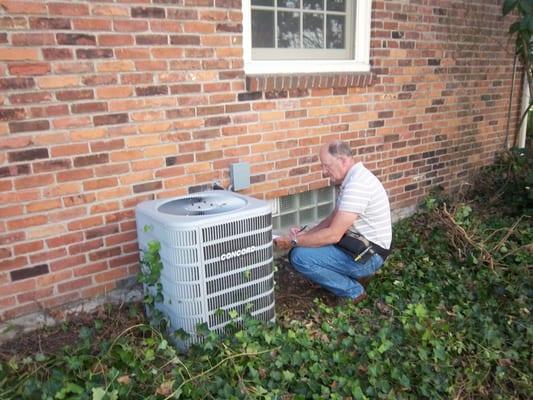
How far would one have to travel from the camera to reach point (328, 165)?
3.23 m

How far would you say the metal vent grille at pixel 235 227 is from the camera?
2455 mm

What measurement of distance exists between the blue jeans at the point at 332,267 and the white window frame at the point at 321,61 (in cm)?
149

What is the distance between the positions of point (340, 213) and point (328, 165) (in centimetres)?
37

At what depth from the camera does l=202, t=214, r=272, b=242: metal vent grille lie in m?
2.46

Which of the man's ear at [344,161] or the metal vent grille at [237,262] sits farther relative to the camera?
the man's ear at [344,161]

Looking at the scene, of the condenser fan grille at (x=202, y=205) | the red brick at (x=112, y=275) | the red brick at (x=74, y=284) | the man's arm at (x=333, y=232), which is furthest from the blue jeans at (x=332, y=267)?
the red brick at (x=74, y=284)

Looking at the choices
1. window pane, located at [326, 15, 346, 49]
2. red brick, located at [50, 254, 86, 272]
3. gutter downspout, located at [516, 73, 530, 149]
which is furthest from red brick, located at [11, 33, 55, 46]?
gutter downspout, located at [516, 73, 530, 149]

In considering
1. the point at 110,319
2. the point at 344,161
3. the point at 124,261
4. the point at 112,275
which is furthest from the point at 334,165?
the point at 110,319

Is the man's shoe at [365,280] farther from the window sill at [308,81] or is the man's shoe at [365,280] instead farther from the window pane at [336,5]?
the window pane at [336,5]

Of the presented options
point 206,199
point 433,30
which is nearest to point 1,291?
point 206,199

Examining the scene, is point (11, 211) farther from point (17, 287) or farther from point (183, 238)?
point (183, 238)

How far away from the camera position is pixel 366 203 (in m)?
3.15

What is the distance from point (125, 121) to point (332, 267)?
180 cm

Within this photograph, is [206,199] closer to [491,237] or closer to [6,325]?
[6,325]
